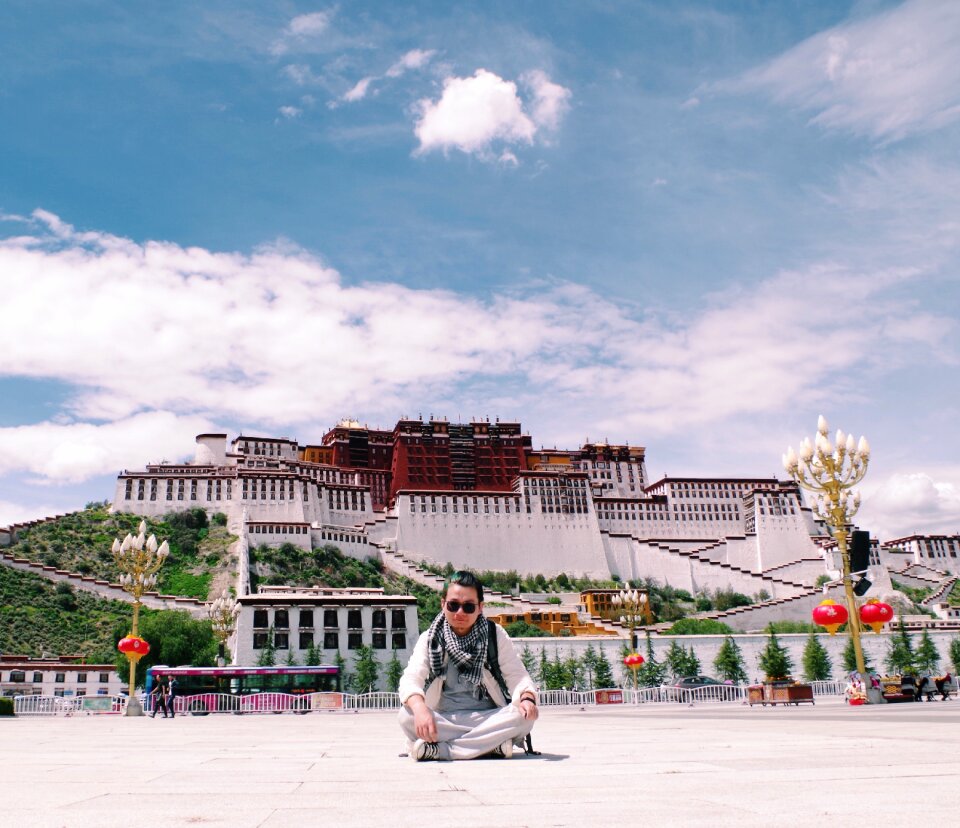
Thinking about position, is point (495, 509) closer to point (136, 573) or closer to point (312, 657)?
point (312, 657)

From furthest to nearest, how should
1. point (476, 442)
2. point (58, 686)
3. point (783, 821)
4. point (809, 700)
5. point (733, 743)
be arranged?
point (476, 442), point (58, 686), point (809, 700), point (733, 743), point (783, 821)

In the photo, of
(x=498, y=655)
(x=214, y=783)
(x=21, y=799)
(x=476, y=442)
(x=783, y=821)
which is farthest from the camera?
(x=476, y=442)

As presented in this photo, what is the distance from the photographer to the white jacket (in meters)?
6.73

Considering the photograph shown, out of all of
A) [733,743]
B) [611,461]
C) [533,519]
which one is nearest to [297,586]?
[533,519]

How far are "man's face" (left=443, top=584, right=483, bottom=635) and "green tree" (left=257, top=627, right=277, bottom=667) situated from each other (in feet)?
147

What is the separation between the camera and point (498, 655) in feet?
23.2

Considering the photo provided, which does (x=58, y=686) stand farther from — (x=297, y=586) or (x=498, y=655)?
(x=498, y=655)

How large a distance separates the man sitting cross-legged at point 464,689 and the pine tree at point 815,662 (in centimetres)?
5554

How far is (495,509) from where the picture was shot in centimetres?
9800

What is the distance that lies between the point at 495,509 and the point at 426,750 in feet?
302

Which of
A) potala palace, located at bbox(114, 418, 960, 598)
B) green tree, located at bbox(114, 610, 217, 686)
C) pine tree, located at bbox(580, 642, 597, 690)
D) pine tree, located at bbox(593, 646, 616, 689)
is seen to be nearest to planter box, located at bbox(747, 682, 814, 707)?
pine tree, located at bbox(593, 646, 616, 689)

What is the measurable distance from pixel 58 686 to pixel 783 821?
5874 cm

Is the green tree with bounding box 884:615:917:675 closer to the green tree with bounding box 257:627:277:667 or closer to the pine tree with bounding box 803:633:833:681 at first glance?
the pine tree with bounding box 803:633:833:681

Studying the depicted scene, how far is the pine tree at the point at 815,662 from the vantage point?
55.9 m
